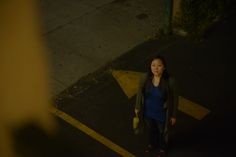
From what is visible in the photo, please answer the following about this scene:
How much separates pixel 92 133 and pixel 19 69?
15.3 feet

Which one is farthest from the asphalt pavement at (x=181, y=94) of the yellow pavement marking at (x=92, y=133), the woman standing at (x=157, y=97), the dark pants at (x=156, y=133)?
the woman standing at (x=157, y=97)

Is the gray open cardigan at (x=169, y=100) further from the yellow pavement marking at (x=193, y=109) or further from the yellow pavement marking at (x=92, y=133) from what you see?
the yellow pavement marking at (x=193, y=109)

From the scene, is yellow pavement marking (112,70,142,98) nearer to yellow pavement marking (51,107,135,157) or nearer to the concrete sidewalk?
the concrete sidewalk

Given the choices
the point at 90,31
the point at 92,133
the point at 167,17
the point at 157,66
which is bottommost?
the point at 92,133

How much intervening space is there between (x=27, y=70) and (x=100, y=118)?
4897mm

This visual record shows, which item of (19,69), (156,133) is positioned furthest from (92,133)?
(19,69)

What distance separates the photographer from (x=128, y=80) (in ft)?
22.5

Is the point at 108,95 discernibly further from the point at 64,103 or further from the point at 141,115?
the point at 141,115

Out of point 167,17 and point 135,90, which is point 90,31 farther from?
point 135,90

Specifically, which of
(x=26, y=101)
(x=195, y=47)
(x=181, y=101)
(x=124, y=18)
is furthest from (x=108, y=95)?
(x=26, y=101)

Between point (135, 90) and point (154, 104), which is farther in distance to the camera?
point (135, 90)

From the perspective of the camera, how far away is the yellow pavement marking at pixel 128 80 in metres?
6.59

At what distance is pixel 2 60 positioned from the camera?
1.13 metres

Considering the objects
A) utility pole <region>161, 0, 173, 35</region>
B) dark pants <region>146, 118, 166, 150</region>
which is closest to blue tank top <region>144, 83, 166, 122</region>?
dark pants <region>146, 118, 166, 150</region>
